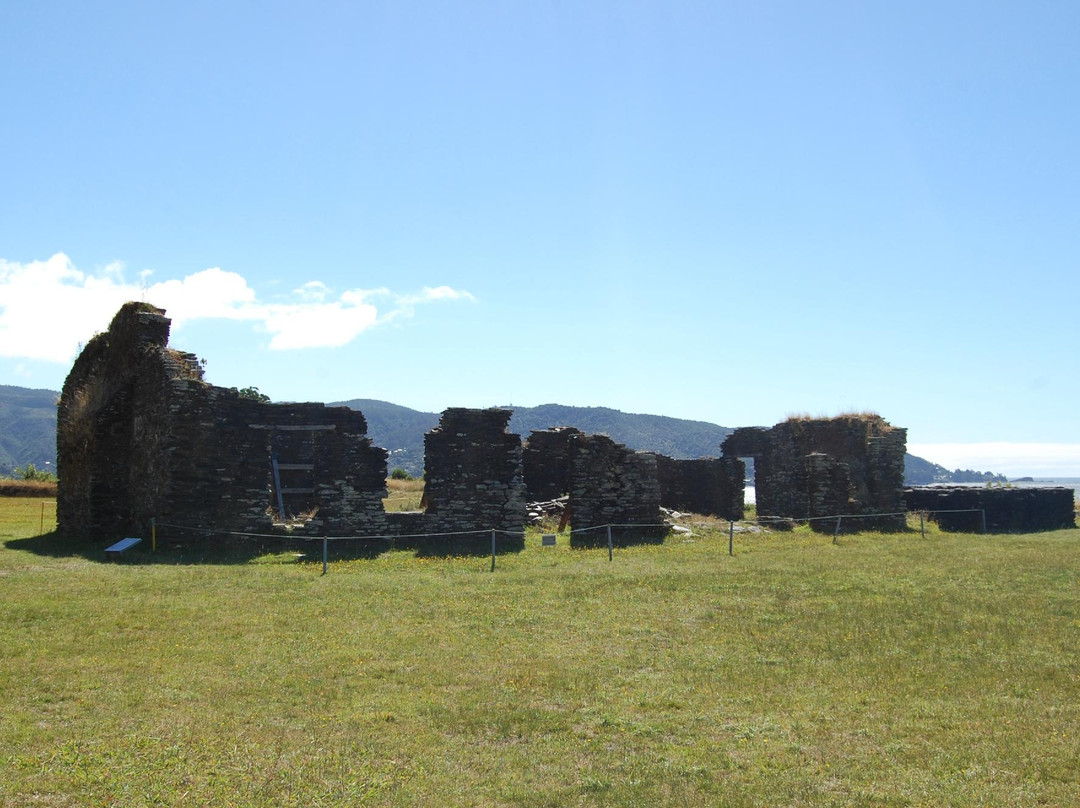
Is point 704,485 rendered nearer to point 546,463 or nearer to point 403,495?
point 546,463

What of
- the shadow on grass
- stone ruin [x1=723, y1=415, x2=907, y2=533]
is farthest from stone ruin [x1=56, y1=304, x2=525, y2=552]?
stone ruin [x1=723, y1=415, x2=907, y2=533]

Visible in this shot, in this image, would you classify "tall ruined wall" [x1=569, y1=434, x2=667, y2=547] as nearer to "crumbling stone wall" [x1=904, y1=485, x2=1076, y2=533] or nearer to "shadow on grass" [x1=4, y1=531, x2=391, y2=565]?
"shadow on grass" [x1=4, y1=531, x2=391, y2=565]

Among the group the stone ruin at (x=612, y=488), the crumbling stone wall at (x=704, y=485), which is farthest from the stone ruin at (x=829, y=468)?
the stone ruin at (x=612, y=488)

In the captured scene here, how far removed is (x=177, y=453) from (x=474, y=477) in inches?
335

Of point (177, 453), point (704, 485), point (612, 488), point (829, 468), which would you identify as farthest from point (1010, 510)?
point (177, 453)

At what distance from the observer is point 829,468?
1207 inches

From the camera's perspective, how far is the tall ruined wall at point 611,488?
2681 centimetres

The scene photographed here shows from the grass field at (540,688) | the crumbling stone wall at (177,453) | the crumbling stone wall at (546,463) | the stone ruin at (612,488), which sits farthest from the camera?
the crumbling stone wall at (546,463)

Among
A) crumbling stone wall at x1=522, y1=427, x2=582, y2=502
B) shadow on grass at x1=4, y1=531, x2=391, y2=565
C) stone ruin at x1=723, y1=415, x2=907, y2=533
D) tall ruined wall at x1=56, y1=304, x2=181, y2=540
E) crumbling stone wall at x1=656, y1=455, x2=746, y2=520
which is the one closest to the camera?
shadow on grass at x1=4, y1=531, x2=391, y2=565

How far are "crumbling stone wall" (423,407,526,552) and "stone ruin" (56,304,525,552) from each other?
3 centimetres

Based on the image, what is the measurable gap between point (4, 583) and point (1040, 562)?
2345 cm

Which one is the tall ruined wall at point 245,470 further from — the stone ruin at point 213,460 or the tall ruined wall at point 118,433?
the tall ruined wall at point 118,433

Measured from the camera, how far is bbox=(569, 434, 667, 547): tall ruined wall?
26812 millimetres

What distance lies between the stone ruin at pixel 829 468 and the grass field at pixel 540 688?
36.3ft
